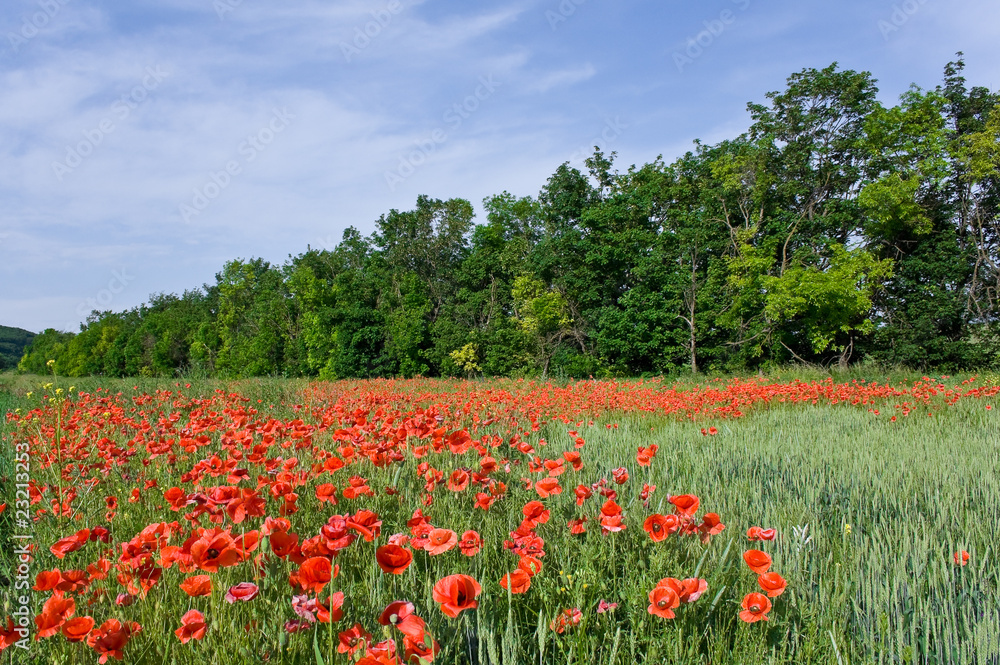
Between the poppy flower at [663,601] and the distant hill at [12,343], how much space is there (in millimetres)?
107331

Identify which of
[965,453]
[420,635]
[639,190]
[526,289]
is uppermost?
[639,190]

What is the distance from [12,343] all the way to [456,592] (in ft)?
460

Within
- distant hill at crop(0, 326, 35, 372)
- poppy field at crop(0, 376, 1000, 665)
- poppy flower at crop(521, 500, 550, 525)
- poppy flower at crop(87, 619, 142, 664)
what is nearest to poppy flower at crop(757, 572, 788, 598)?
poppy field at crop(0, 376, 1000, 665)

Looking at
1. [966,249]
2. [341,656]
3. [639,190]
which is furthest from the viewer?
[639,190]

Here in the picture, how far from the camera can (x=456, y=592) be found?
116cm

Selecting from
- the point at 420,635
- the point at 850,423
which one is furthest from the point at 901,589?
the point at 850,423

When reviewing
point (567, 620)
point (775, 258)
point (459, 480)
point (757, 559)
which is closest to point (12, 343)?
point (775, 258)

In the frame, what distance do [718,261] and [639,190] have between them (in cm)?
526

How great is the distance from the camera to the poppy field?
1441mm

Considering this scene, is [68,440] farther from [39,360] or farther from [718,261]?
[39,360]

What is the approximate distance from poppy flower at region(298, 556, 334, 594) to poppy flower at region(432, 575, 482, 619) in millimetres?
343

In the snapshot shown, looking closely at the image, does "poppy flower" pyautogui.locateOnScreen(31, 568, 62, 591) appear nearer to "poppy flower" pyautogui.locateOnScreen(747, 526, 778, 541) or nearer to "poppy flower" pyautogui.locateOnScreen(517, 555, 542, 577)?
"poppy flower" pyautogui.locateOnScreen(517, 555, 542, 577)

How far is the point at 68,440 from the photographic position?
4.10 metres

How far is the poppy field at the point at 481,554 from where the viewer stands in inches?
56.7
